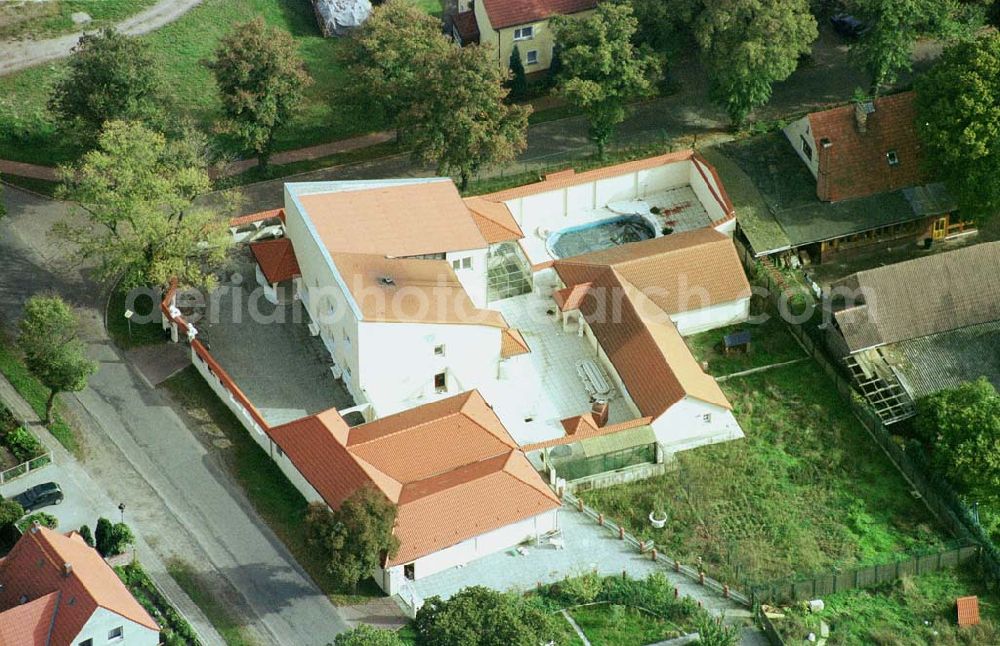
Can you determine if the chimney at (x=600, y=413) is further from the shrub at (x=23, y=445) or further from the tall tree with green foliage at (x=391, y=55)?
the shrub at (x=23, y=445)

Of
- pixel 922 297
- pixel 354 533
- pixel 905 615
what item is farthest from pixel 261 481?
pixel 922 297

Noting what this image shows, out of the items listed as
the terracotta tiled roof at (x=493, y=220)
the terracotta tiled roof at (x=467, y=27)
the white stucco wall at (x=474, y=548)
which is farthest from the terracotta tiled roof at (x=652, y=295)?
the terracotta tiled roof at (x=467, y=27)

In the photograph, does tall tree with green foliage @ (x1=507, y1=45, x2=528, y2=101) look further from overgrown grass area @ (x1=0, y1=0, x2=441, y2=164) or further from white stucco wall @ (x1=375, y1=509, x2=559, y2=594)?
white stucco wall @ (x1=375, y1=509, x2=559, y2=594)

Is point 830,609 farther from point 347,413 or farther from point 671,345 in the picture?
point 347,413

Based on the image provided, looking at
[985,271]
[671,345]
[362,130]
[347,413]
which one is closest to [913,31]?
[985,271]

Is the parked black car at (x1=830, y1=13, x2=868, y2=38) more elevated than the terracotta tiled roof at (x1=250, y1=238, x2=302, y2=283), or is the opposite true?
the parked black car at (x1=830, y1=13, x2=868, y2=38)

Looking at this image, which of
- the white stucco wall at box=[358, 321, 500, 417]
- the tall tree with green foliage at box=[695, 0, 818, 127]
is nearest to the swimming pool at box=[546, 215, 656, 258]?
the tall tree with green foliage at box=[695, 0, 818, 127]

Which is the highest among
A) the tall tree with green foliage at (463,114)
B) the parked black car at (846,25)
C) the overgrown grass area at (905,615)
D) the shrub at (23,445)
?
the parked black car at (846,25)
